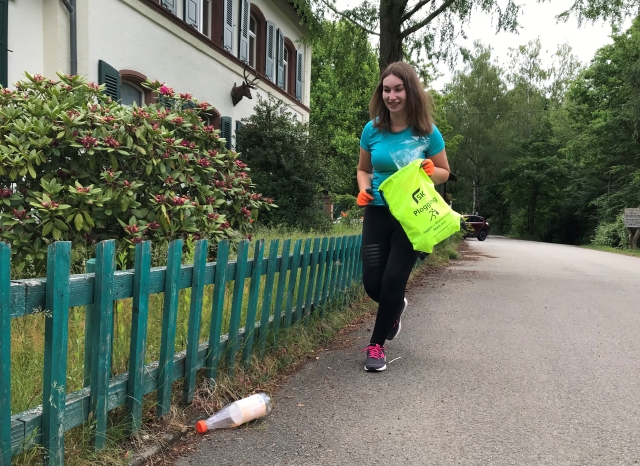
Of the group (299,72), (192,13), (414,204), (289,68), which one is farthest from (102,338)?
(299,72)

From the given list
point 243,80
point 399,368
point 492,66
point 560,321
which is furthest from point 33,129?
point 492,66

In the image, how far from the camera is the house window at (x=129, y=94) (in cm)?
1011

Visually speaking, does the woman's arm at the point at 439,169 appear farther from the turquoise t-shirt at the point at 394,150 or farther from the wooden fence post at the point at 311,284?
the wooden fence post at the point at 311,284

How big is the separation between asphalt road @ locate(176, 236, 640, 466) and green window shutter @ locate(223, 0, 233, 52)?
1015 cm

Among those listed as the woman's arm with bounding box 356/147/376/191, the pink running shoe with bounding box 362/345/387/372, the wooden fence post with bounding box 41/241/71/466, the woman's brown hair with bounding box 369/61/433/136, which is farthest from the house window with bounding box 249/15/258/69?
the wooden fence post with bounding box 41/241/71/466

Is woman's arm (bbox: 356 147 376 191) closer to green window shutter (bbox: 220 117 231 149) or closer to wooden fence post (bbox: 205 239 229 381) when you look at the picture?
wooden fence post (bbox: 205 239 229 381)

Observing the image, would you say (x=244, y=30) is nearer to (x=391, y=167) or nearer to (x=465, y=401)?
(x=391, y=167)

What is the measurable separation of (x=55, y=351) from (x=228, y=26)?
12930mm

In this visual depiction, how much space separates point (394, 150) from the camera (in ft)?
11.9

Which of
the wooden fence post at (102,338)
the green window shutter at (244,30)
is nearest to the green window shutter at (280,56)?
the green window shutter at (244,30)

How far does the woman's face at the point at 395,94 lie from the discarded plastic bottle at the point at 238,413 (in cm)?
201

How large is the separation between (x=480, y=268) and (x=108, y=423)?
10.0 m

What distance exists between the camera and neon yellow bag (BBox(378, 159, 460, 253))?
341 cm

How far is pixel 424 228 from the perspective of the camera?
11.2 ft
